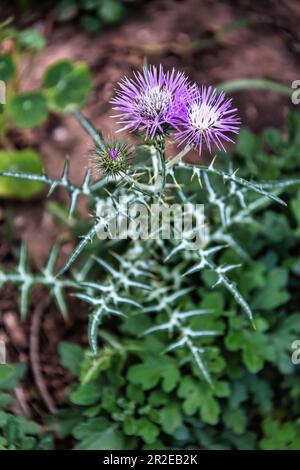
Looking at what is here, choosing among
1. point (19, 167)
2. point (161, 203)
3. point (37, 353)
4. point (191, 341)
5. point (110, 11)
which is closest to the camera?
point (161, 203)

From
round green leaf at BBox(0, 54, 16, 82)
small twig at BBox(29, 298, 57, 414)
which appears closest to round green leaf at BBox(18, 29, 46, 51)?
round green leaf at BBox(0, 54, 16, 82)

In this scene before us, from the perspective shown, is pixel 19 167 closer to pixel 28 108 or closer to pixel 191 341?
pixel 28 108

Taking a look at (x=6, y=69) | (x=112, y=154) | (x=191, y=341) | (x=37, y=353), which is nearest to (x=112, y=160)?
(x=112, y=154)

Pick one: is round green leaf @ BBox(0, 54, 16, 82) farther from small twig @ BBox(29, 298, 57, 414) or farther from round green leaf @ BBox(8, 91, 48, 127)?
small twig @ BBox(29, 298, 57, 414)

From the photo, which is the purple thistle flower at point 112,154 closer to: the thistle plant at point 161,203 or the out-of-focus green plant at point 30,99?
the thistle plant at point 161,203

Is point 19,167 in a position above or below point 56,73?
below

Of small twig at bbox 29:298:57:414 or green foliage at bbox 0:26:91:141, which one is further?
green foliage at bbox 0:26:91:141
